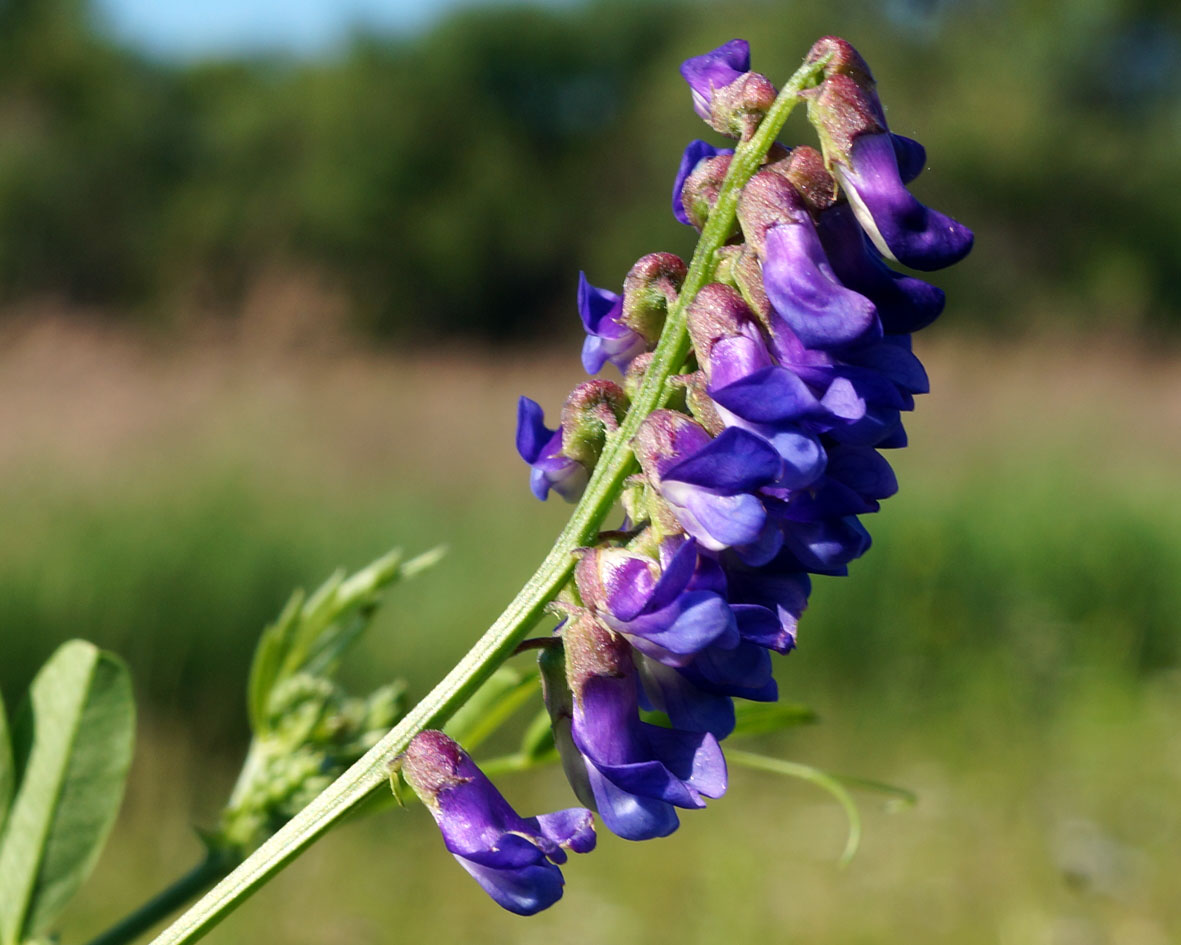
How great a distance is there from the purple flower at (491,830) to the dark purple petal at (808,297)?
0.27 meters

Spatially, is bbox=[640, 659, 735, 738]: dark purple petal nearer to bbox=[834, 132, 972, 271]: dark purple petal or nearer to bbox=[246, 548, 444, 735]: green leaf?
bbox=[834, 132, 972, 271]: dark purple petal

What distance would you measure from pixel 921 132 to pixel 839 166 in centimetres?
2310

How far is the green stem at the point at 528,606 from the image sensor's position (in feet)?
1.87

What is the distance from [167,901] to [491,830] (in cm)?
38

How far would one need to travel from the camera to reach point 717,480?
57cm

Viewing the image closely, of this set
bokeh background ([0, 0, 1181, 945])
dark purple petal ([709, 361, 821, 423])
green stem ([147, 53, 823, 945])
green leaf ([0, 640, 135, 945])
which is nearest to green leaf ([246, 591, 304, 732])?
green leaf ([0, 640, 135, 945])

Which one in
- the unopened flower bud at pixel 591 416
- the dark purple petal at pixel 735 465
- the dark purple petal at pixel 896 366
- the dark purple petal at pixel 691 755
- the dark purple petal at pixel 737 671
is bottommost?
the dark purple petal at pixel 691 755

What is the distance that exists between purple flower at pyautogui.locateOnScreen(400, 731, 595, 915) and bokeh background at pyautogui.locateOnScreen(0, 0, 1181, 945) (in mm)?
3557

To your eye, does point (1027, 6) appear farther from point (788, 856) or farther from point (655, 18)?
point (788, 856)

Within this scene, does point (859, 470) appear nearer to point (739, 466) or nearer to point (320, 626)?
point (739, 466)

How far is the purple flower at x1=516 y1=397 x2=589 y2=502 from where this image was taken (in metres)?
0.72

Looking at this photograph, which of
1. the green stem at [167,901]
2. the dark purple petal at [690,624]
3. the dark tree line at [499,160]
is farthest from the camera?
the dark tree line at [499,160]

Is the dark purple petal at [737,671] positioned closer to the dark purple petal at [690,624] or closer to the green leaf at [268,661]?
the dark purple petal at [690,624]

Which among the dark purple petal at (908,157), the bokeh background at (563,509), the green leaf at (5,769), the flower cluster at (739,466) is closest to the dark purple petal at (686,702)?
the flower cluster at (739,466)
